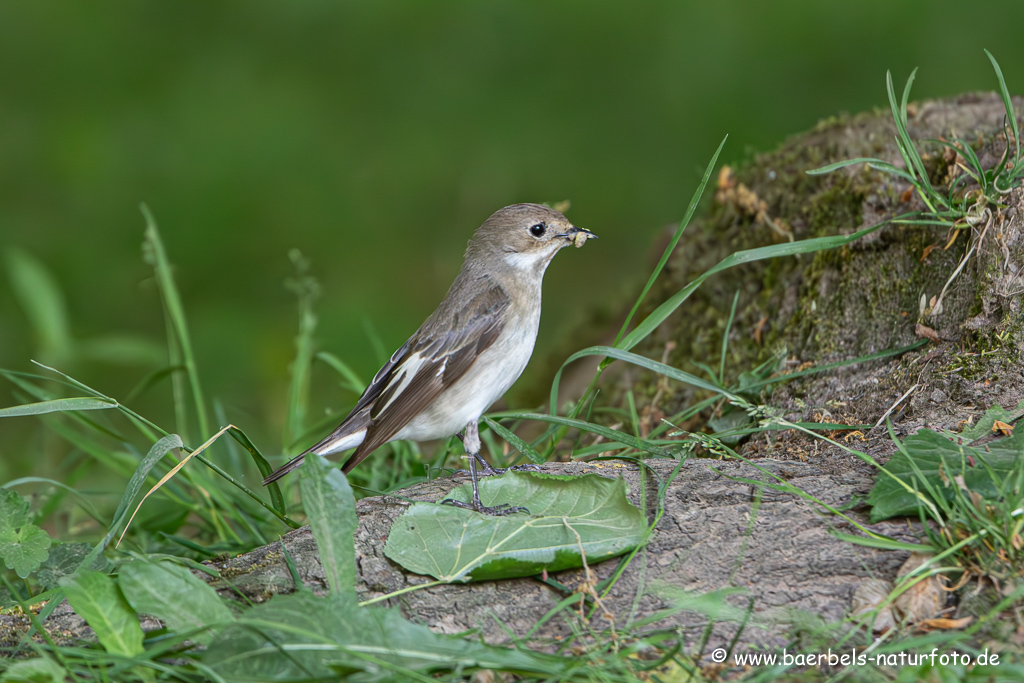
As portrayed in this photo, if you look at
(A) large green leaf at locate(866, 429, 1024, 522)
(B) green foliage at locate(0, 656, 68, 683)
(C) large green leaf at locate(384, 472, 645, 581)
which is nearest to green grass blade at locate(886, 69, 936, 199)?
(A) large green leaf at locate(866, 429, 1024, 522)

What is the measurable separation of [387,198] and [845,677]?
766 cm

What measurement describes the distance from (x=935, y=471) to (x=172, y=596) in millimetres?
2497

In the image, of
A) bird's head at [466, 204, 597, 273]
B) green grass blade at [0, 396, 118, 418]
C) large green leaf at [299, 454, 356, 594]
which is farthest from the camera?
bird's head at [466, 204, 597, 273]

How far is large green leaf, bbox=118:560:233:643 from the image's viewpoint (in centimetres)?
250

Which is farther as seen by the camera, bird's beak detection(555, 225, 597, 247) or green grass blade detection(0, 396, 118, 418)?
bird's beak detection(555, 225, 597, 247)

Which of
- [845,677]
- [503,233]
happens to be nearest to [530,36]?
[503,233]

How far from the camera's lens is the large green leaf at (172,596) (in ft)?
8.20

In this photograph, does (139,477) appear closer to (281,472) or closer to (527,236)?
(281,472)

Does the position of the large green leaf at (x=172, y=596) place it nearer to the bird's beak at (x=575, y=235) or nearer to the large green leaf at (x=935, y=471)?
the large green leaf at (x=935, y=471)

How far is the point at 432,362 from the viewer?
4.20m

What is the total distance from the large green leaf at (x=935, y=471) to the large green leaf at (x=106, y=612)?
2416 mm

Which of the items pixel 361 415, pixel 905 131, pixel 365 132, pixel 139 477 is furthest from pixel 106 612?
pixel 365 132

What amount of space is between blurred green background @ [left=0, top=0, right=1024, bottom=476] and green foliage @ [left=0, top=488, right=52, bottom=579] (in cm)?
453

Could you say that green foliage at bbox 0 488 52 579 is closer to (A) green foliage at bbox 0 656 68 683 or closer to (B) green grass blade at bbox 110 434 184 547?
(B) green grass blade at bbox 110 434 184 547
